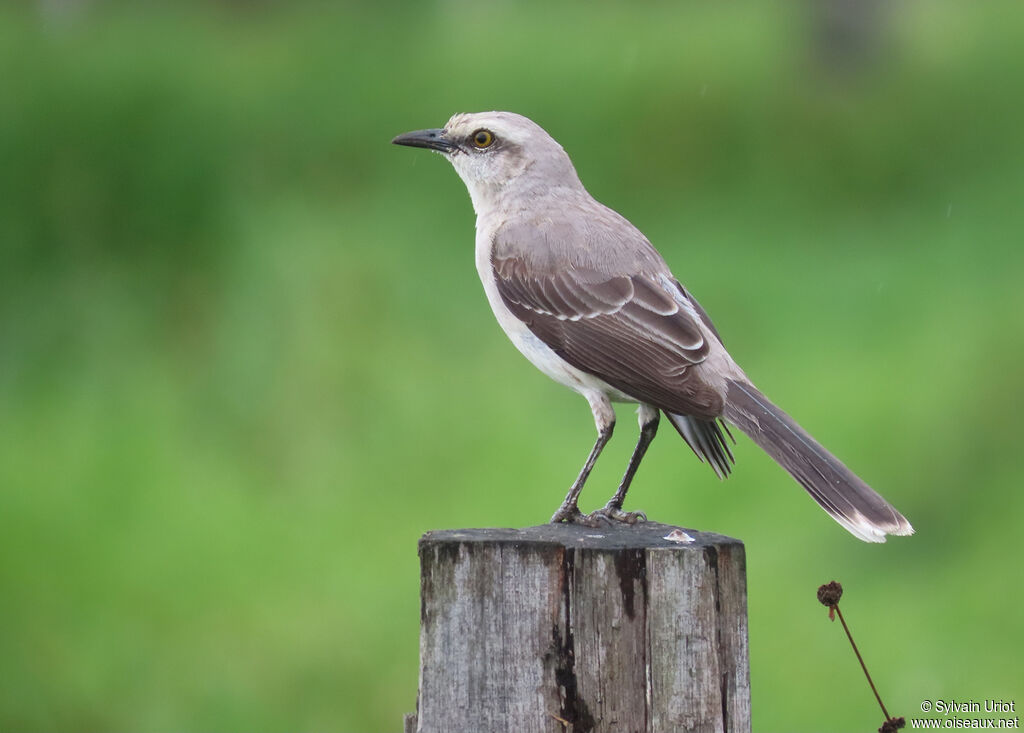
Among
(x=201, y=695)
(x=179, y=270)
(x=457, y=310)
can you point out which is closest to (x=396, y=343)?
(x=457, y=310)

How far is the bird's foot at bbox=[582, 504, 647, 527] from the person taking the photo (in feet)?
13.4

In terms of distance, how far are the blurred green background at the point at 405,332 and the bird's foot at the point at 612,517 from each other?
11.9 ft

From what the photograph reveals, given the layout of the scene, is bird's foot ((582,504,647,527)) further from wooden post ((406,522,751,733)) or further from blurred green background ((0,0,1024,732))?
blurred green background ((0,0,1024,732))

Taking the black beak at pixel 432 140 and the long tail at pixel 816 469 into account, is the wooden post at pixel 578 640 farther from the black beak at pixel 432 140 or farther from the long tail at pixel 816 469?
the black beak at pixel 432 140

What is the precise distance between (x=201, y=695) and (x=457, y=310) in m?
4.31

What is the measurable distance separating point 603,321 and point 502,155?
3.35 ft

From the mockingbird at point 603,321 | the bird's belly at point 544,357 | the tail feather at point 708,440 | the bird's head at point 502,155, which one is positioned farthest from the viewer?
the bird's head at point 502,155

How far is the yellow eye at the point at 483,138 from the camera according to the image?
5.37 meters

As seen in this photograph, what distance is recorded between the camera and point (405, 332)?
10.7 m

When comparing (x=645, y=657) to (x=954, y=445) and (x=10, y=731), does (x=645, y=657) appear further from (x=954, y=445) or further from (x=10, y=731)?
(x=954, y=445)

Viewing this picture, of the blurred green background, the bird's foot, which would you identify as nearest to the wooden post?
the bird's foot

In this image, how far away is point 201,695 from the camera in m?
7.85

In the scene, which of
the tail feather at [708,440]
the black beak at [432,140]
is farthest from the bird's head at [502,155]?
the tail feather at [708,440]

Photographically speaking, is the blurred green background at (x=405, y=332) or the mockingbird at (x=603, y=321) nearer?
the mockingbird at (x=603, y=321)
